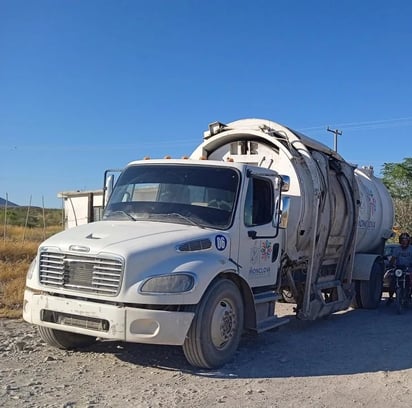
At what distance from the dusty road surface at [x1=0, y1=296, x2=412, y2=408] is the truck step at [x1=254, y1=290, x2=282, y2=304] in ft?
2.24

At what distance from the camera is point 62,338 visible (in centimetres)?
715

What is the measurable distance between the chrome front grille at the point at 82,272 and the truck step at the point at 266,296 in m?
2.15

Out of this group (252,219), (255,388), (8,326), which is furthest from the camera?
(8,326)

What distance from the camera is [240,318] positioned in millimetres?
6984

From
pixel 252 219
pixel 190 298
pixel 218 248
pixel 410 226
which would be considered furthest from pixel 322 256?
pixel 410 226

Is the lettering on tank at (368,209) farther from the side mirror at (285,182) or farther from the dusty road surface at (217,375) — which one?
the side mirror at (285,182)

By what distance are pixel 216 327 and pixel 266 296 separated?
136 centimetres

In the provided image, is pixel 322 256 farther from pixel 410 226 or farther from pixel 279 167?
pixel 410 226

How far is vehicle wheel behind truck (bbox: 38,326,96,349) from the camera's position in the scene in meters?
7.08

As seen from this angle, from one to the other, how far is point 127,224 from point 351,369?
3.21 metres

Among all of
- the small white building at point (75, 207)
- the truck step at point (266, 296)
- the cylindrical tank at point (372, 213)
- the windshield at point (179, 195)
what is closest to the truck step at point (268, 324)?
the truck step at point (266, 296)

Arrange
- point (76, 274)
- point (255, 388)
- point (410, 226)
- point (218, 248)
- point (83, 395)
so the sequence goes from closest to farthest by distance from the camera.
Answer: point (83, 395)
point (255, 388)
point (76, 274)
point (218, 248)
point (410, 226)

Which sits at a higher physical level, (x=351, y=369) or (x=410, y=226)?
(x=410, y=226)

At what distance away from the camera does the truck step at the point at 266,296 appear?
24.6 feet
